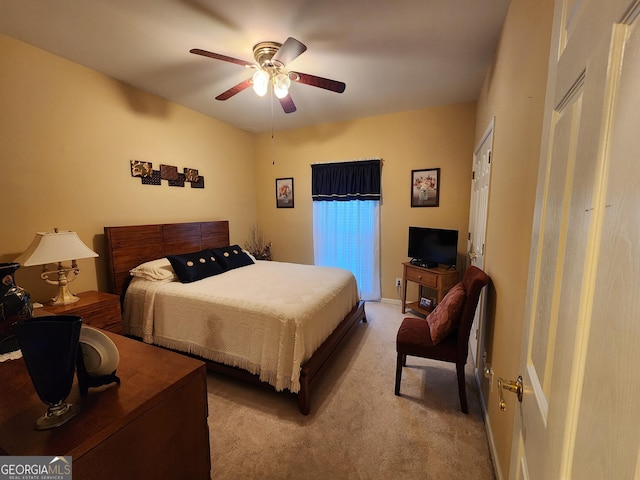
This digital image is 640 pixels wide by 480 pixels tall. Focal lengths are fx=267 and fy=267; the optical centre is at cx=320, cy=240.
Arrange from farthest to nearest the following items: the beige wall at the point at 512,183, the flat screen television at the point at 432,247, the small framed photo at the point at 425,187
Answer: the small framed photo at the point at 425,187, the flat screen television at the point at 432,247, the beige wall at the point at 512,183

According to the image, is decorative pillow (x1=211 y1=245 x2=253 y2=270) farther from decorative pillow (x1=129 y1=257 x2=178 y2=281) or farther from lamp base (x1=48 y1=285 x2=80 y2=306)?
lamp base (x1=48 y1=285 x2=80 y2=306)

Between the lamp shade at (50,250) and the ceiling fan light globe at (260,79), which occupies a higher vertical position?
the ceiling fan light globe at (260,79)

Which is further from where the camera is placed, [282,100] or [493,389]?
[282,100]

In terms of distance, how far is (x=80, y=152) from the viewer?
98.7 inches

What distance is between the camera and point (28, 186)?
2201 mm

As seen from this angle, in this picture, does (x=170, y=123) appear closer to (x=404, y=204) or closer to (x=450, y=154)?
(x=404, y=204)

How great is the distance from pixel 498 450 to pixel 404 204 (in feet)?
9.48

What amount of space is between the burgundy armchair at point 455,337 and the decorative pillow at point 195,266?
2.06 metres

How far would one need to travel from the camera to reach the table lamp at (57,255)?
1.98 metres

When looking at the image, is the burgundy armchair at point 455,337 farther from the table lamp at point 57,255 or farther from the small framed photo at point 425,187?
the table lamp at point 57,255

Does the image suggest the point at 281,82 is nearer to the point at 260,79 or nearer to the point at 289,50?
the point at 260,79

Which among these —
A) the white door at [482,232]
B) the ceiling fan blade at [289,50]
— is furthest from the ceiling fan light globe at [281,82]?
the white door at [482,232]

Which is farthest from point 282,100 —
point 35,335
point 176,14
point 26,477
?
point 26,477

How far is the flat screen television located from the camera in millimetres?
3246
